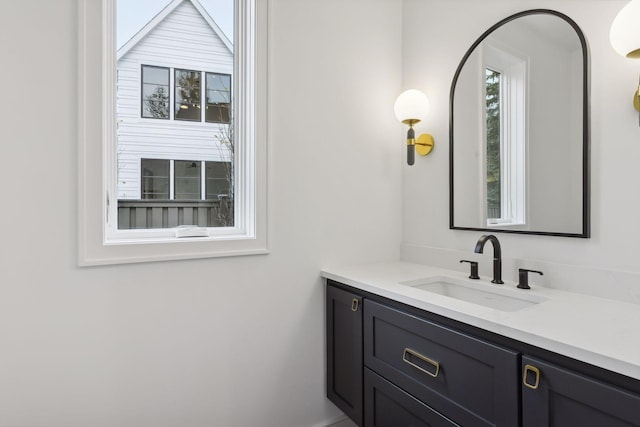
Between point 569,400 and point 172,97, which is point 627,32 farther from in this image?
point 172,97

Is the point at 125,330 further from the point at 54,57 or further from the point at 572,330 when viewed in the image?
the point at 572,330

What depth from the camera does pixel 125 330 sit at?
1508 millimetres

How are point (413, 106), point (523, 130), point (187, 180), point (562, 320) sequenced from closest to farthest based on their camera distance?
1. point (562, 320)
2. point (523, 130)
3. point (187, 180)
4. point (413, 106)

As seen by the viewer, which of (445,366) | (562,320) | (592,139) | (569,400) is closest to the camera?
(569,400)

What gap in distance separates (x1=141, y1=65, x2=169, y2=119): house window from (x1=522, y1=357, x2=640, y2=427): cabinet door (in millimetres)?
1660

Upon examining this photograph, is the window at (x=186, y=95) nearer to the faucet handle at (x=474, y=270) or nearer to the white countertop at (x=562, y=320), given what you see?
the white countertop at (x=562, y=320)

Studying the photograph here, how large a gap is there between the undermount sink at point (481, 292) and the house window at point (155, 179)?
1139mm

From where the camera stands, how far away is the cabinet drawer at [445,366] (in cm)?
107

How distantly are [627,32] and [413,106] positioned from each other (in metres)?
0.89

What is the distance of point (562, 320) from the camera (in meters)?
1.10

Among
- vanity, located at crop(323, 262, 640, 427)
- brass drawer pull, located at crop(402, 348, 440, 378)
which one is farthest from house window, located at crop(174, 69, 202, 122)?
brass drawer pull, located at crop(402, 348, 440, 378)

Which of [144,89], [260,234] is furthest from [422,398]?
[144,89]

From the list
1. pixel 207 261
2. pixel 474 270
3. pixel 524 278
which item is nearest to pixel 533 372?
pixel 524 278

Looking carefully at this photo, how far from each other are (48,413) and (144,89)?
52.3 inches
